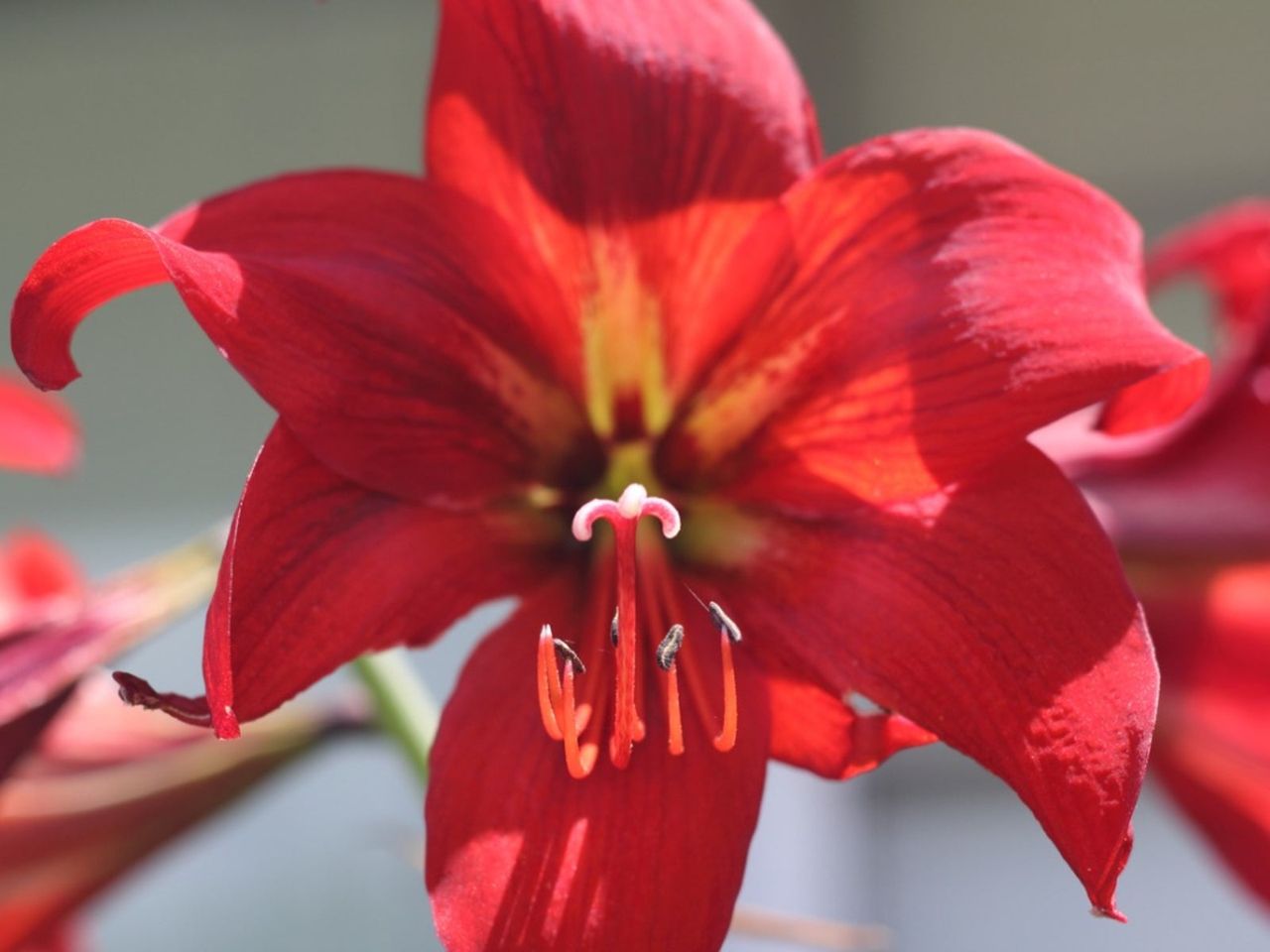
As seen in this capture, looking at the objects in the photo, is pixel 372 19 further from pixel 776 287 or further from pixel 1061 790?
pixel 1061 790

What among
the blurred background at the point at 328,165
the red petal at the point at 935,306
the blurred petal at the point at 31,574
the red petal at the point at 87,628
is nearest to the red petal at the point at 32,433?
the red petal at the point at 87,628

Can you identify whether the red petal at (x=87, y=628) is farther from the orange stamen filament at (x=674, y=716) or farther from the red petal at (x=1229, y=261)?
the red petal at (x=1229, y=261)

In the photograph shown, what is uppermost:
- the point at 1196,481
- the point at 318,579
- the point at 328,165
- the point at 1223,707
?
the point at 318,579

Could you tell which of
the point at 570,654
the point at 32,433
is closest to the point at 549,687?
the point at 570,654

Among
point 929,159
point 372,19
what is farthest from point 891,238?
point 372,19

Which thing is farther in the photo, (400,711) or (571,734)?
(400,711)

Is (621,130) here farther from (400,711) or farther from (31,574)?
(31,574)
